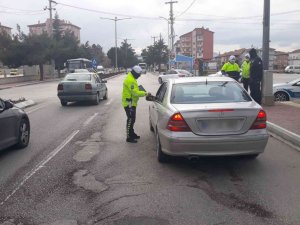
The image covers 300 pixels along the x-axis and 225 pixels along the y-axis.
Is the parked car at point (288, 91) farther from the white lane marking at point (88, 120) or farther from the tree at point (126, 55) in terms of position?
the tree at point (126, 55)

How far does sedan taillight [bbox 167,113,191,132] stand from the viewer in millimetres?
6341

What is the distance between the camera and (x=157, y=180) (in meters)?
6.15

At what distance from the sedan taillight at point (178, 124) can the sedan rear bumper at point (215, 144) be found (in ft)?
0.25

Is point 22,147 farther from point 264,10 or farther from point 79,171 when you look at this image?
point 264,10

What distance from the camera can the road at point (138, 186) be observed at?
4.74 m

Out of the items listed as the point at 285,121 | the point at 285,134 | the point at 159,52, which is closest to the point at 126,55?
the point at 159,52

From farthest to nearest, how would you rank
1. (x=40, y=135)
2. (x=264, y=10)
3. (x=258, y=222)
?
(x=264, y=10) < (x=40, y=135) < (x=258, y=222)

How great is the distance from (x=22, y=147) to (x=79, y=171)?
239 cm

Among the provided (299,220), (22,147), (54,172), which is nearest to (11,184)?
(54,172)

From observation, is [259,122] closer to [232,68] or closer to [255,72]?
[255,72]

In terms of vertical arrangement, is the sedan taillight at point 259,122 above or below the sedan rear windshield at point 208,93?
below

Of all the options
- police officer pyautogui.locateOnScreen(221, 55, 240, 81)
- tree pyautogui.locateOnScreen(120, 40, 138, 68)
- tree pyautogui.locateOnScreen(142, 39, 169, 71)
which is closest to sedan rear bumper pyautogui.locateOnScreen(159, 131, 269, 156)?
police officer pyautogui.locateOnScreen(221, 55, 240, 81)

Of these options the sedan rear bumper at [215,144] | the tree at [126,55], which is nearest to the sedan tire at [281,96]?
the sedan rear bumper at [215,144]

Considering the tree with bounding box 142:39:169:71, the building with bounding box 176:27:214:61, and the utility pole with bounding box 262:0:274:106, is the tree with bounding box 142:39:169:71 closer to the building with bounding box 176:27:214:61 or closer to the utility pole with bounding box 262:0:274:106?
the building with bounding box 176:27:214:61
